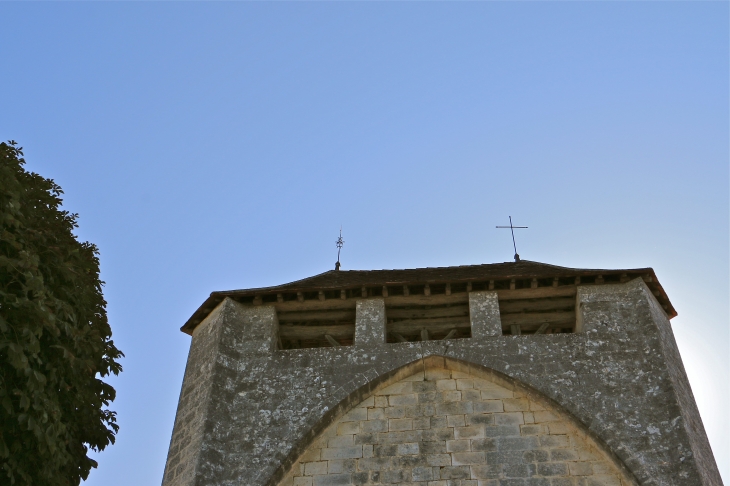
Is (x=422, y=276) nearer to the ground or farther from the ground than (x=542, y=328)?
farther from the ground

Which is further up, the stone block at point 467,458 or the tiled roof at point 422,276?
the tiled roof at point 422,276

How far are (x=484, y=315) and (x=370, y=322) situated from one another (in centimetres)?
134

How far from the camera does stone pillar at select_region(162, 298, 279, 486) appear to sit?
9.22 metres

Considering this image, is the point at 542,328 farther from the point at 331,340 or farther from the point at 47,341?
the point at 47,341

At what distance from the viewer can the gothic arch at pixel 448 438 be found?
8773 millimetres

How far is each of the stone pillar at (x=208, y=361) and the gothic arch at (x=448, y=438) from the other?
3.32 ft

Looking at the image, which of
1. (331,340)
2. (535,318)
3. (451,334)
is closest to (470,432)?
(451,334)

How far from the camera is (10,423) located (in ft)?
27.5

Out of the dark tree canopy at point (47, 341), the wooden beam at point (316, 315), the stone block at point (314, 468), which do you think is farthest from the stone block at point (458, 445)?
the dark tree canopy at point (47, 341)

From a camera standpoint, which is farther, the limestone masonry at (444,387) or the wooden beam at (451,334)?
the wooden beam at (451,334)

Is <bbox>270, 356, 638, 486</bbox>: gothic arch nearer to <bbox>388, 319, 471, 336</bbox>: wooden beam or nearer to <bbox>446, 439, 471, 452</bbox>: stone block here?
<bbox>446, 439, 471, 452</bbox>: stone block

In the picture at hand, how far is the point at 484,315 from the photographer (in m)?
10.4

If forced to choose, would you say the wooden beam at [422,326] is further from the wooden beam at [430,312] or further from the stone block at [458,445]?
the stone block at [458,445]

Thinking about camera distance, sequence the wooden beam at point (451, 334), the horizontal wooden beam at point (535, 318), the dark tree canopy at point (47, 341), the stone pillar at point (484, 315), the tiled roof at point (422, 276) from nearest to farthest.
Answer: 1. the dark tree canopy at point (47, 341)
2. the stone pillar at point (484, 315)
3. the tiled roof at point (422, 276)
4. the wooden beam at point (451, 334)
5. the horizontal wooden beam at point (535, 318)
